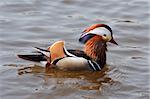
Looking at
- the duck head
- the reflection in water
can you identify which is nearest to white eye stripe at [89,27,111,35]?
the duck head

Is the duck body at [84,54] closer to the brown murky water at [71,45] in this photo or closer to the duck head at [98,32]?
the duck head at [98,32]

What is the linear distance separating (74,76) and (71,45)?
1265 millimetres

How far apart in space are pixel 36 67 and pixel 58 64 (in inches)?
16.7

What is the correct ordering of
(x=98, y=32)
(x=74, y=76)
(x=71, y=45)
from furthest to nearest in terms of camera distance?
1. (x=71, y=45)
2. (x=98, y=32)
3. (x=74, y=76)

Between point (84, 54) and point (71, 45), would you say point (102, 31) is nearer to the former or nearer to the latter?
point (84, 54)

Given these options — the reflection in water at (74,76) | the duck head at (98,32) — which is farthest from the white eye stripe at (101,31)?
the reflection in water at (74,76)

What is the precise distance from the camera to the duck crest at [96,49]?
8.94 metres

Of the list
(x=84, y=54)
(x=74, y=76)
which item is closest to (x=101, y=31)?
(x=84, y=54)

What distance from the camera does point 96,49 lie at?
8961mm

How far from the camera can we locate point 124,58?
31.3 ft

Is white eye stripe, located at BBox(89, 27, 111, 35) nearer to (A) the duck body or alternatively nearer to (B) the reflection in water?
(A) the duck body

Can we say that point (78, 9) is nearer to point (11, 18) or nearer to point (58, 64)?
point (11, 18)

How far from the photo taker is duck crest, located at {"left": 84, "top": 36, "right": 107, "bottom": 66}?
894cm

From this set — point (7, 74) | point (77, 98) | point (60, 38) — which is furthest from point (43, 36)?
point (77, 98)
